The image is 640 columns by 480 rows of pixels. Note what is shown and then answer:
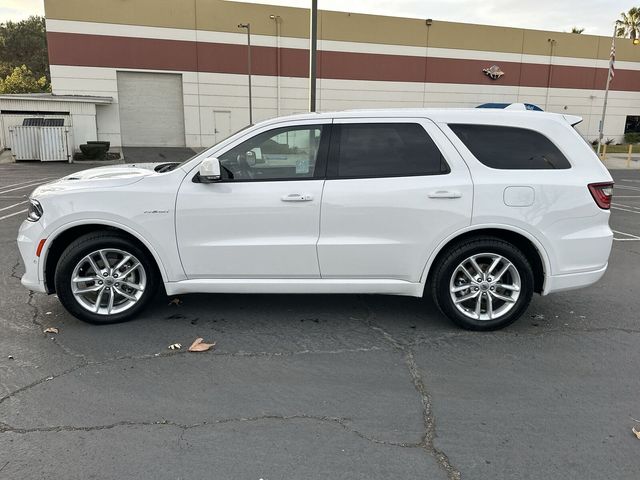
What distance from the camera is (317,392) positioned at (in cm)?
338

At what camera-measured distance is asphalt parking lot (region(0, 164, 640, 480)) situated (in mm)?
2680

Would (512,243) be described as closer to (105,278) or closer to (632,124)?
(105,278)

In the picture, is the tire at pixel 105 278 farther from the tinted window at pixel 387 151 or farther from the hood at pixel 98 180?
the tinted window at pixel 387 151

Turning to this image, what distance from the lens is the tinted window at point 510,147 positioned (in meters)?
4.27

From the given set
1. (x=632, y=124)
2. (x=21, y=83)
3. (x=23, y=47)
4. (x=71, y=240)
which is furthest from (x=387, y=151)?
Result: (x=23, y=47)

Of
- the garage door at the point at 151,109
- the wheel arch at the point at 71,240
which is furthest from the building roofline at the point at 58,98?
the wheel arch at the point at 71,240

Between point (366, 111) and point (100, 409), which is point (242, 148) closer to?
point (366, 111)

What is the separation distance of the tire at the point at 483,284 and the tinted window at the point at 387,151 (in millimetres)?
729

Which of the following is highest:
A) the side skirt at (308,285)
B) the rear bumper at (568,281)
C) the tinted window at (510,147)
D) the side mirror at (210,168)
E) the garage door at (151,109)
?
the garage door at (151,109)

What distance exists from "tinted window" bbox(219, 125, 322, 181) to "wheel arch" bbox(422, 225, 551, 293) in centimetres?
126

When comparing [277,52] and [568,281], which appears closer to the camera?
[568,281]

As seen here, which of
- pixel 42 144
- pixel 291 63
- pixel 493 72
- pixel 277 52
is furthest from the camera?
pixel 493 72

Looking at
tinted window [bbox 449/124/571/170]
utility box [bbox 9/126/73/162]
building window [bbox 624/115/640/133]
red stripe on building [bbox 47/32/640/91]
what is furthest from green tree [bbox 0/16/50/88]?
tinted window [bbox 449/124/571/170]

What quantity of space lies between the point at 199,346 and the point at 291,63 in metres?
28.2
